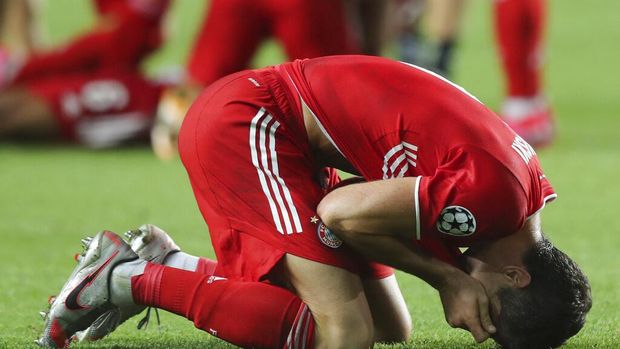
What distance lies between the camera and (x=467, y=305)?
10.8 feet

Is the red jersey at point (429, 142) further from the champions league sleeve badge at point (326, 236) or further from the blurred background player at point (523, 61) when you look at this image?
the blurred background player at point (523, 61)

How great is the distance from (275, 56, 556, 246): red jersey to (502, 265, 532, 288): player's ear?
110 mm

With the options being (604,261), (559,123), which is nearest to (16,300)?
(604,261)

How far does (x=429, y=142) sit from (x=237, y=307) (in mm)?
614

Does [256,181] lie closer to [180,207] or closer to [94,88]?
[180,207]

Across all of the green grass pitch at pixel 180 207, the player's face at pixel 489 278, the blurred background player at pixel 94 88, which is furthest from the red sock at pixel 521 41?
the player's face at pixel 489 278

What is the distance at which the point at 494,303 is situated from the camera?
3.32m

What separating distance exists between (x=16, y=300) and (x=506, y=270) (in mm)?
1551

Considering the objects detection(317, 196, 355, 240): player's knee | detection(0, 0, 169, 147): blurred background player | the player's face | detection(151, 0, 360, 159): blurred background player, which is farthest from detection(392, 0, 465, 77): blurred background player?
detection(317, 196, 355, 240): player's knee

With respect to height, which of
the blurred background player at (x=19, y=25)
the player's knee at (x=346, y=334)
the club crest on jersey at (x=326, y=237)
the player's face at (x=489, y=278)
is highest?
the club crest on jersey at (x=326, y=237)

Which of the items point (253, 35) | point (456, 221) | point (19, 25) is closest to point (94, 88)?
point (253, 35)

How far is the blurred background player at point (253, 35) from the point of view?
6395mm

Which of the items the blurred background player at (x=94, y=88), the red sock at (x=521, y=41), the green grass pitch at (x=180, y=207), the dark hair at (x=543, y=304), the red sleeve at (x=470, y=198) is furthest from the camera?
the blurred background player at (x=94, y=88)

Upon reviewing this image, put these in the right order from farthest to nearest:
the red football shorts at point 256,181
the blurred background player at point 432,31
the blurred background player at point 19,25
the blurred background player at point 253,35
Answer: the blurred background player at point 19,25, the blurred background player at point 432,31, the blurred background player at point 253,35, the red football shorts at point 256,181
